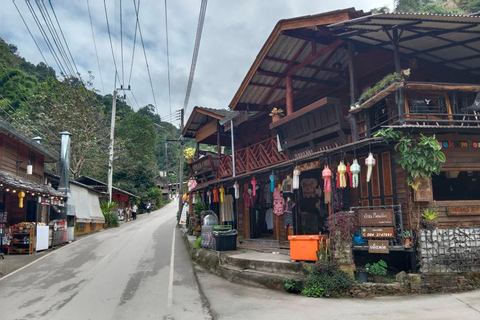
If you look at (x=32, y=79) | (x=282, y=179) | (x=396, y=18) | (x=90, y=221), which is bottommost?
(x=90, y=221)

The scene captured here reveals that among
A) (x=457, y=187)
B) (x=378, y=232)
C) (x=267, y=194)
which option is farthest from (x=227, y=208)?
(x=378, y=232)

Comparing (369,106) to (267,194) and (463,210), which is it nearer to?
(463,210)

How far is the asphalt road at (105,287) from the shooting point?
8414 millimetres

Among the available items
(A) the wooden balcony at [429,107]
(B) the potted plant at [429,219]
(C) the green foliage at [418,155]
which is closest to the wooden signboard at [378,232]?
(B) the potted plant at [429,219]

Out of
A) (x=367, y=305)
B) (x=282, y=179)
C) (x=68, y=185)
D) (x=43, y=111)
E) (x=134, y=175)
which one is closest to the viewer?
(x=367, y=305)

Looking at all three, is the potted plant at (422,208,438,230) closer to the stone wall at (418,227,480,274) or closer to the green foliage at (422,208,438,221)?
the green foliage at (422,208,438,221)

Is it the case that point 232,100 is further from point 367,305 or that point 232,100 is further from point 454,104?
point 367,305

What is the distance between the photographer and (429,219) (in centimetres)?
940

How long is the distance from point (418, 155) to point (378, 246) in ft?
8.55

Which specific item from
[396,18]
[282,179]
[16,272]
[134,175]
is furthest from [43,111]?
[396,18]

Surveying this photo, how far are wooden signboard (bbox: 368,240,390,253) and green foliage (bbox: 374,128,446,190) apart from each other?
1723 millimetres

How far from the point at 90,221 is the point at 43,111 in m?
11.8

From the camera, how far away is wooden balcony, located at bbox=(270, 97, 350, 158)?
1177 cm

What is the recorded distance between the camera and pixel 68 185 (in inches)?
883
